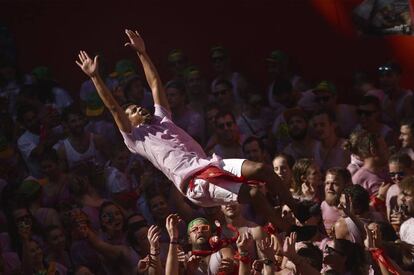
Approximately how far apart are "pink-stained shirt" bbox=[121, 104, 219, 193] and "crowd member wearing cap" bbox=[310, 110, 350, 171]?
2.46m

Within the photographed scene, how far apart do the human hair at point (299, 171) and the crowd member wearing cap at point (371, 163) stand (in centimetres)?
62

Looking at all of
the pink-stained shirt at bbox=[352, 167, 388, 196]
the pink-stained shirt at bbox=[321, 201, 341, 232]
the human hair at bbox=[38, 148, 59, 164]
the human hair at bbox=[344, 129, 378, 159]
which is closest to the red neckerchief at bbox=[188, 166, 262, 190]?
the pink-stained shirt at bbox=[321, 201, 341, 232]

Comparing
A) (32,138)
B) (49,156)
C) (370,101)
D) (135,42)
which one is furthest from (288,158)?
(32,138)

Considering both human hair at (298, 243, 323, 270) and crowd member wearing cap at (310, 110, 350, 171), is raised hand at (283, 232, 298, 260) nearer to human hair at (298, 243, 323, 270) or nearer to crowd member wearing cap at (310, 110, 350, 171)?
human hair at (298, 243, 323, 270)

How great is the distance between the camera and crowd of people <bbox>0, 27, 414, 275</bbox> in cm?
1099

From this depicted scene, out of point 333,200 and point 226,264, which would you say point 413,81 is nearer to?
point 333,200

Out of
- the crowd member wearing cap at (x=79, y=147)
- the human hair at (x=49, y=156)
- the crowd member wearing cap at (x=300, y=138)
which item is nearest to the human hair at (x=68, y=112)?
the crowd member wearing cap at (x=79, y=147)

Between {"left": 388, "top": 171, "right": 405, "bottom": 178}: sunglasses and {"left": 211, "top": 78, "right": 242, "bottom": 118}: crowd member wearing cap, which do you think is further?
{"left": 211, "top": 78, "right": 242, "bottom": 118}: crowd member wearing cap

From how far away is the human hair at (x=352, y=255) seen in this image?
10883 mm

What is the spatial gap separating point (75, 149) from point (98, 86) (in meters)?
2.92

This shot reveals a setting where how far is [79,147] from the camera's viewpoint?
14.2 meters

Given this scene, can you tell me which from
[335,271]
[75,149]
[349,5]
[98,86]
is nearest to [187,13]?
[349,5]

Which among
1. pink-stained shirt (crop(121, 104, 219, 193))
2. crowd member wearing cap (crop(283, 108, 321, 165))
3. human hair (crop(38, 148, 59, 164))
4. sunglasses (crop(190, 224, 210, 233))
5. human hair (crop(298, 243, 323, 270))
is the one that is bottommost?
crowd member wearing cap (crop(283, 108, 321, 165))

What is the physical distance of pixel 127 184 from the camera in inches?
537
